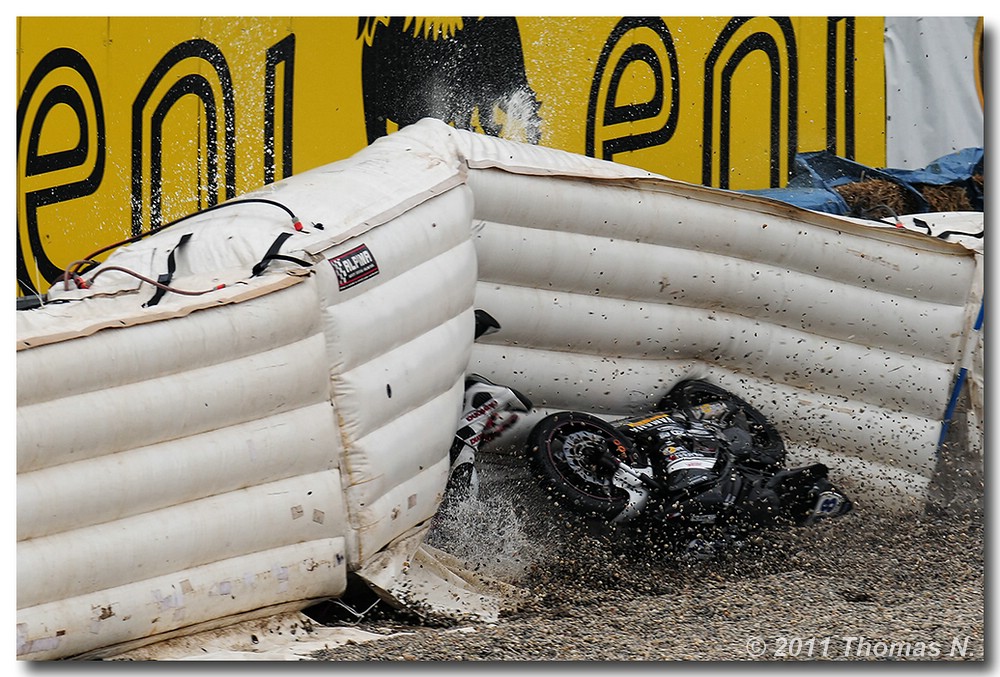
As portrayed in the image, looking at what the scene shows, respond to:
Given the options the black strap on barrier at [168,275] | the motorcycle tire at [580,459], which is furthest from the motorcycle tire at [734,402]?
the black strap on barrier at [168,275]

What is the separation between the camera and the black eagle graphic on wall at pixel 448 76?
10.8 feet

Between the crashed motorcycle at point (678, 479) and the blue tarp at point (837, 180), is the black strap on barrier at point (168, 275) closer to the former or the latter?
the crashed motorcycle at point (678, 479)

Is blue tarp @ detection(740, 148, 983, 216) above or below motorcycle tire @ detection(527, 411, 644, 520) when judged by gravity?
above

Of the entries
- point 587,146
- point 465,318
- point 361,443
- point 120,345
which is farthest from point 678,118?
point 120,345

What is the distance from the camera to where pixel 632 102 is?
3.31 meters

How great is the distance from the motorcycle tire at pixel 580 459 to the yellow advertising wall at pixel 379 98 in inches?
33.8

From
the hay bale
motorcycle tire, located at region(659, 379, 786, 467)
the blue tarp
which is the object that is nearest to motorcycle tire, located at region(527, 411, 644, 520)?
motorcycle tire, located at region(659, 379, 786, 467)

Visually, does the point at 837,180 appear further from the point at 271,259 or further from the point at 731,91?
the point at 271,259

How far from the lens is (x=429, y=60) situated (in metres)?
3.31

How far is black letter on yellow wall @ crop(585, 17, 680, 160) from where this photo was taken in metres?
3.19

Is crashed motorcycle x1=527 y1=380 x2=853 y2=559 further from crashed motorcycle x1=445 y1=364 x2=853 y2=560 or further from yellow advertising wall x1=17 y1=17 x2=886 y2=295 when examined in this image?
yellow advertising wall x1=17 y1=17 x2=886 y2=295

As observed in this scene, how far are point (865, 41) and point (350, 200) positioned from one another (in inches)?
57.9

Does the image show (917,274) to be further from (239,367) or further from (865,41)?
(239,367)

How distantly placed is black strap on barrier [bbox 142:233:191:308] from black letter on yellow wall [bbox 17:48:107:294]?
945 millimetres
